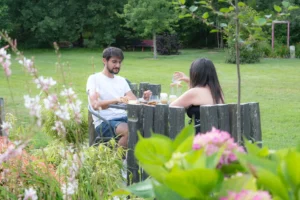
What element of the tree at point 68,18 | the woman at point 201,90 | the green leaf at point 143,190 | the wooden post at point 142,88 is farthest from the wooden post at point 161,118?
the tree at point 68,18

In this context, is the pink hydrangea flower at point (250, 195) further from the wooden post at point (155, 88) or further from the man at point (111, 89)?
the wooden post at point (155, 88)

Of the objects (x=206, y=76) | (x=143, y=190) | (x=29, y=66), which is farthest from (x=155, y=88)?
(x=143, y=190)

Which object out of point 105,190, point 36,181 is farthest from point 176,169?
point 105,190

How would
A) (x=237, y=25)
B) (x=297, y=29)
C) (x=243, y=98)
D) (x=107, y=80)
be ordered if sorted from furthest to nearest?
(x=297, y=29) < (x=243, y=98) < (x=107, y=80) < (x=237, y=25)

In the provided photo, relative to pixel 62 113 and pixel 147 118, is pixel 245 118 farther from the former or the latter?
pixel 62 113

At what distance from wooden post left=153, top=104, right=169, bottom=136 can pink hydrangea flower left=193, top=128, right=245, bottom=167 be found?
3.67 meters

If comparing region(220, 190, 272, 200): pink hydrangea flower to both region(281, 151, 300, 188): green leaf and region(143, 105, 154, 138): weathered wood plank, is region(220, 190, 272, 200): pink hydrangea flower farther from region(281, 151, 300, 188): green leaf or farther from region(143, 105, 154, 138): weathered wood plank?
region(143, 105, 154, 138): weathered wood plank

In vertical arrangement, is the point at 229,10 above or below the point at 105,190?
above

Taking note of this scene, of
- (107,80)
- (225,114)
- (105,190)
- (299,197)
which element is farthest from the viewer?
(107,80)

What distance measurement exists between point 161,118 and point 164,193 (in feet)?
12.4

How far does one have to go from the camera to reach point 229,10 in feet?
9.20

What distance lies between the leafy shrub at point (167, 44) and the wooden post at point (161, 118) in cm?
3117

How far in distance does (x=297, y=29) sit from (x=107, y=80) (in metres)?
35.7

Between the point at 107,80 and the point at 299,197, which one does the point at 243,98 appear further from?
the point at 299,197
